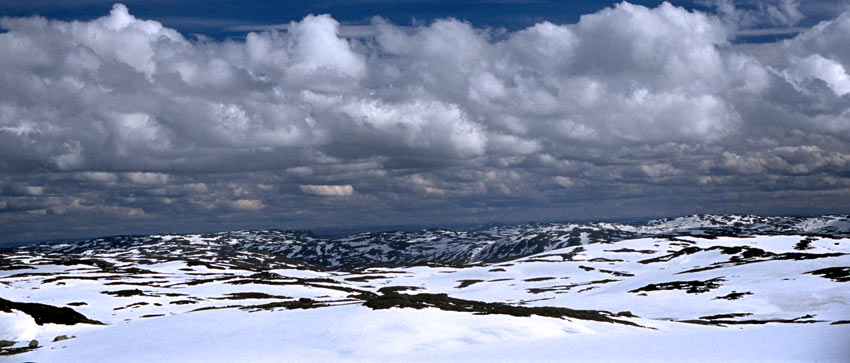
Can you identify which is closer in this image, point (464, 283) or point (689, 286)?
point (689, 286)

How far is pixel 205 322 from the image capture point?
5000 centimetres

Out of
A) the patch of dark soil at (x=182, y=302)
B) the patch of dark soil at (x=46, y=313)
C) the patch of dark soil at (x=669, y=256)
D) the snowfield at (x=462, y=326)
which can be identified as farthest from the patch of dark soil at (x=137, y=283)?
the patch of dark soil at (x=669, y=256)

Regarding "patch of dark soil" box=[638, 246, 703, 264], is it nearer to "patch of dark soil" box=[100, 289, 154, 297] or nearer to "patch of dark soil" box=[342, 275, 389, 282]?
"patch of dark soil" box=[342, 275, 389, 282]

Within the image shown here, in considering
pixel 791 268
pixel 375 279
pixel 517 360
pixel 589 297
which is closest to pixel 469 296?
pixel 589 297

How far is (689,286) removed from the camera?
10094 centimetres

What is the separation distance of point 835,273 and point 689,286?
19.6 meters

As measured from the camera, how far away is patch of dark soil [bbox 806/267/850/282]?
3452 inches

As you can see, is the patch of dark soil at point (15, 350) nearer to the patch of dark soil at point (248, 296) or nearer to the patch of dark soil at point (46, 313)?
the patch of dark soil at point (46, 313)

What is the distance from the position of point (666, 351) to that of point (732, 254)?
154 metres

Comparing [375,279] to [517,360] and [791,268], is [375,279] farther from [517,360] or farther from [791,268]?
[517,360]

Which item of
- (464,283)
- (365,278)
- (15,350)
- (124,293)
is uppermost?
(15,350)

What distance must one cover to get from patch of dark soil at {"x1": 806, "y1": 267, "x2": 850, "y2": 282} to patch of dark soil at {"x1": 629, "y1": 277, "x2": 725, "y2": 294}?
1362 centimetres

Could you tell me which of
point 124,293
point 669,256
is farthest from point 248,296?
point 669,256

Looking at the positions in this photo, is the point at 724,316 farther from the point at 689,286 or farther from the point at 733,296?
the point at 689,286
